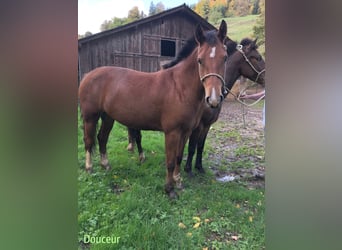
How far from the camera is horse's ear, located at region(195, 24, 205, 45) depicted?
1.33 metres

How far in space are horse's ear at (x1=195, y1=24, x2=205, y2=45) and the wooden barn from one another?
44 mm

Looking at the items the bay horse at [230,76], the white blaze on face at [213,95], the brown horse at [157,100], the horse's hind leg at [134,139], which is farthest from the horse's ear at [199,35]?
the horse's hind leg at [134,139]

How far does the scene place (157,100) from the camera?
4.71ft

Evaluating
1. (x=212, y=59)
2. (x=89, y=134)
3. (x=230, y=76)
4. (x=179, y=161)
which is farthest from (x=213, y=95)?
(x=89, y=134)

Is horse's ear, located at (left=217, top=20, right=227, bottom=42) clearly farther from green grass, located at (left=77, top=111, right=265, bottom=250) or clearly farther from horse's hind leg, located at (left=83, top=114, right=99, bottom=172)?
horse's hind leg, located at (left=83, top=114, right=99, bottom=172)

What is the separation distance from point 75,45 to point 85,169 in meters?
0.60

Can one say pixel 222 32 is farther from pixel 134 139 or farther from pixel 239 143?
pixel 134 139

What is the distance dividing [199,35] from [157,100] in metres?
0.36

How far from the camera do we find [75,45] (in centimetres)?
136

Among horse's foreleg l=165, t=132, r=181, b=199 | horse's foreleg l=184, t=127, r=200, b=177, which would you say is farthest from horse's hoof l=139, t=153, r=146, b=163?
horse's foreleg l=184, t=127, r=200, b=177

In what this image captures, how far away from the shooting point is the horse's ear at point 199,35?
133cm

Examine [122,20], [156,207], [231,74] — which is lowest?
[156,207]
